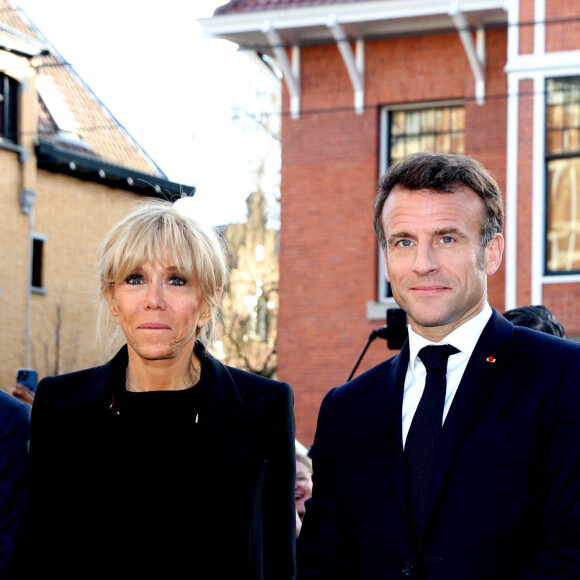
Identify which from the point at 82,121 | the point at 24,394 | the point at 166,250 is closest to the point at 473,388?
the point at 166,250

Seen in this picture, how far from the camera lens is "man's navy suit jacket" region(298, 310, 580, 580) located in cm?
368

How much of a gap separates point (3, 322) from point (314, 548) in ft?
78.7

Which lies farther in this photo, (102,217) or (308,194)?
(102,217)

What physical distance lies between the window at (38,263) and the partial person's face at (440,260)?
25.3 meters

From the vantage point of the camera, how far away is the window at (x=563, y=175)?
1705cm

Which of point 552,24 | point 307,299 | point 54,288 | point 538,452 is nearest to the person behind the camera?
point 538,452

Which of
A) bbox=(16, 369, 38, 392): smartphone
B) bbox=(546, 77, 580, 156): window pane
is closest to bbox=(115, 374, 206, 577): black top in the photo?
bbox=(16, 369, 38, 392): smartphone

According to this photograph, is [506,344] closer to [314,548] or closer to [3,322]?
[314,548]

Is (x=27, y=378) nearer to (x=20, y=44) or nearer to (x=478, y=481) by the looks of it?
(x=478, y=481)

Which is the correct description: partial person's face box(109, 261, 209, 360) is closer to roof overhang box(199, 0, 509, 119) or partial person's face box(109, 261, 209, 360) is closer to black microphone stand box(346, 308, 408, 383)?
black microphone stand box(346, 308, 408, 383)

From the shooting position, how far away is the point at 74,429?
4.55 metres

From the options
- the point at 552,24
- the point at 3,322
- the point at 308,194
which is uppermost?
the point at 552,24

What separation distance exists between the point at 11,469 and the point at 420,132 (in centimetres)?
1464

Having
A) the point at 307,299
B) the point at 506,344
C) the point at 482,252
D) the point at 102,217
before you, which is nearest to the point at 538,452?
the point at 506,344
